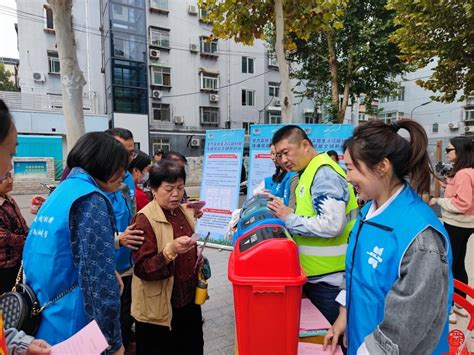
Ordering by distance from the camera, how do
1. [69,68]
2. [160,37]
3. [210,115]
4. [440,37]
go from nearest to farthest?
[69,68], [440,37], [160,37], [210,115]

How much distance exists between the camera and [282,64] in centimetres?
464

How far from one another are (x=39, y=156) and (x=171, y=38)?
33.2 feet

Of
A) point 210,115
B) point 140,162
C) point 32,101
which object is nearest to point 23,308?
point 140,162

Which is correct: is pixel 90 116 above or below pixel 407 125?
above

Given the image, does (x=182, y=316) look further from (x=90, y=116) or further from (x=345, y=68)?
(x=90, y=116)

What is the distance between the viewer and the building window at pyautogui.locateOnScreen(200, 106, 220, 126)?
20047 mm

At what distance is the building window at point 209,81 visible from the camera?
19.8 meters

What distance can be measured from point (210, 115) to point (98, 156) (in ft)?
63.6

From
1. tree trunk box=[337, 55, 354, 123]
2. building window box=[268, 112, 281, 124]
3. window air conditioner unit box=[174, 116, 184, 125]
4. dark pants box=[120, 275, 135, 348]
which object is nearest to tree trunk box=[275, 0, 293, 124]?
dark pants box=[120, 275, 135, 348]

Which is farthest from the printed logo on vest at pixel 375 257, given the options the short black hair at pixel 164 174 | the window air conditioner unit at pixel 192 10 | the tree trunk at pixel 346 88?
the window air conditioner unit at pixel 192 10

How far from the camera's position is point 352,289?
1195 millimetres

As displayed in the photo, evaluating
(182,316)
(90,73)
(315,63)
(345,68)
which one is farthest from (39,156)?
(182,316)

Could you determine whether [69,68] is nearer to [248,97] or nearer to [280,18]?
[280,18]

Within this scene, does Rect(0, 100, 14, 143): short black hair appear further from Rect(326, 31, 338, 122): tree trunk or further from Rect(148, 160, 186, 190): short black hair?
Rect(326, 31, 338, 122): tree trunk
